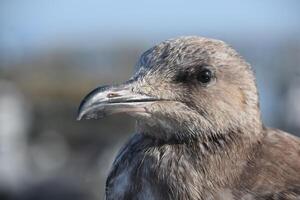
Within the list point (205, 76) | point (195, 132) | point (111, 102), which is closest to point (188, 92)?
point (205, 76)

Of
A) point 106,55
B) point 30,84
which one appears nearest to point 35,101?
point 30,84

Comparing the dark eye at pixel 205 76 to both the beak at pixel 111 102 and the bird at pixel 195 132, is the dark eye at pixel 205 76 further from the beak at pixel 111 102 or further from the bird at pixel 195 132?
the beak at pixel 111 102

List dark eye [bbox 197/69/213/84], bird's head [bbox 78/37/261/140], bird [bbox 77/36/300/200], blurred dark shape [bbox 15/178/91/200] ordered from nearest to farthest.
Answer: bird [bbox 77/36/300/200] < bird's head [bbox 78/37/261/140] < dark eye [bbox 197/69/213/84] < blurred dark shape [bbox 15/178/91/200]

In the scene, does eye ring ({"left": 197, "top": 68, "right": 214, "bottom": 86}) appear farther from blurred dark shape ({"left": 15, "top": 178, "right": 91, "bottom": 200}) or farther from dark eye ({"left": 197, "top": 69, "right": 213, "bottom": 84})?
blurred dark shape ({"left": 15, "top": 178, "right": 91, "bottom": 200})

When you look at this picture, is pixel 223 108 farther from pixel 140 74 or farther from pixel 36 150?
pixel 36 150

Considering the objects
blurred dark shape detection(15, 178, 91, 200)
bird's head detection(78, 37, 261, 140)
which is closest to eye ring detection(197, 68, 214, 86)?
bird's head detection(78, 37, 261, 140)

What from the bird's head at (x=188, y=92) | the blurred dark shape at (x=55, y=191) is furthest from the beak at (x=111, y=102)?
the blurred dark shape at (x=55, y=191)
